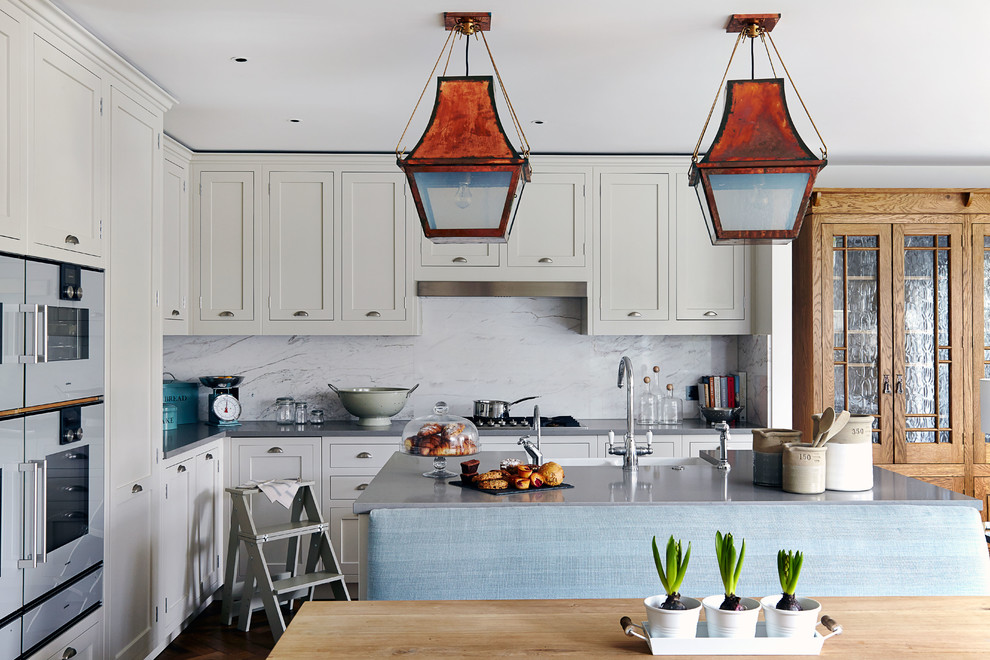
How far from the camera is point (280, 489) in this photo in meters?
4.12

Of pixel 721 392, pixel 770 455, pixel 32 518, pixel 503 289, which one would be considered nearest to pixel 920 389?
pixel 721 392

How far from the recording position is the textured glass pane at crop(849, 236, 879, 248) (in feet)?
16.6

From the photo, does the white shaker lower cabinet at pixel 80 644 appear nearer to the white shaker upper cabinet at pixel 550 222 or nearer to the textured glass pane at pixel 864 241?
the white shaker upper cabinet at pixel 550 222

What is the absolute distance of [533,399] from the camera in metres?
5.20

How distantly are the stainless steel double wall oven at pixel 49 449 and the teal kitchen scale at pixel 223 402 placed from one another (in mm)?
1728

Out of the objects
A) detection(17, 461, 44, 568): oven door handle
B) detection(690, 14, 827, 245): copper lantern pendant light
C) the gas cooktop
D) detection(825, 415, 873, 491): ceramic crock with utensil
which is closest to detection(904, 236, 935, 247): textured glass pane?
the gas cooktop

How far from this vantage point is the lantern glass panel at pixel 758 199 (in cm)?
243

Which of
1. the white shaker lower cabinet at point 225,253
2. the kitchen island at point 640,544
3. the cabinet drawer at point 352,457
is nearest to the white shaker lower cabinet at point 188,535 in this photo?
the cabinet drawer at point 352,457

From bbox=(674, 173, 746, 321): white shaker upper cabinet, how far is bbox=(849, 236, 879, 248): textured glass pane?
729 mm

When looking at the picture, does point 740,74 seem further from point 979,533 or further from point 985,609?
point 985,609

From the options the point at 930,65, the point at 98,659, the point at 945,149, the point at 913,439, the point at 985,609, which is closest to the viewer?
the point at 985,609

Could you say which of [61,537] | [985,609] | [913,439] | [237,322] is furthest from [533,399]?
[985,609]

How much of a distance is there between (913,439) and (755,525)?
3.02m

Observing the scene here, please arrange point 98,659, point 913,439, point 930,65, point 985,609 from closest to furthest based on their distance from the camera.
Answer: point 985,609 → point 98,659 → point 930,65 → point 913,439
